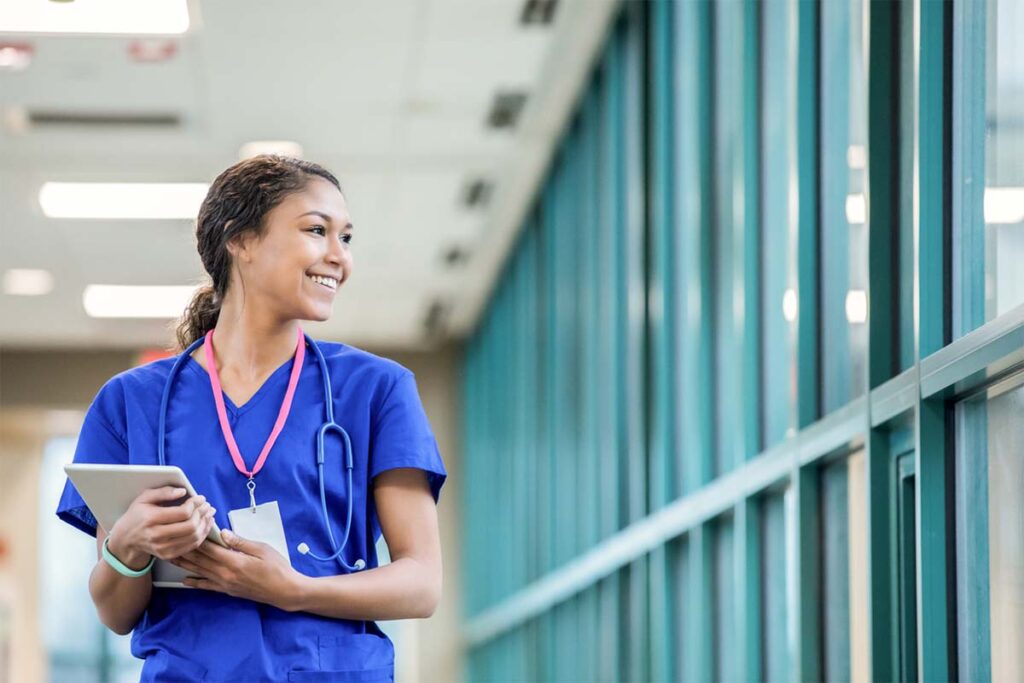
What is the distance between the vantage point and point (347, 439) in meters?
1.99

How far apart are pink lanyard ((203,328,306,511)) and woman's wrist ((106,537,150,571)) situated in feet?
0.44

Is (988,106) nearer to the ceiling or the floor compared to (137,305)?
nearer to the floor

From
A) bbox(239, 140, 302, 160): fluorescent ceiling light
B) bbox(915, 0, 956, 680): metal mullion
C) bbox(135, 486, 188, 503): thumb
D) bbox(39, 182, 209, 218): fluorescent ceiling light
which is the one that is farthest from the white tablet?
bbox(39, 182, 209, 218): fluorescent ceiling light

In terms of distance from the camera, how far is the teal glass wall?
308 centimetres

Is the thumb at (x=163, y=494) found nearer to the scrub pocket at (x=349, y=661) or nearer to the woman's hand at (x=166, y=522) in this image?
the woman's hand at (x=166, y=522)

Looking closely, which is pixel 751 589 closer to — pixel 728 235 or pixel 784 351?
pixel 784 351

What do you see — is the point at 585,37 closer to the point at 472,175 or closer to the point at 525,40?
the point at 525,40

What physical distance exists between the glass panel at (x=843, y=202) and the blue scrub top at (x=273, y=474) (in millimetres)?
1823

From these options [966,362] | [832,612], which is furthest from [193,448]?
[832,612]

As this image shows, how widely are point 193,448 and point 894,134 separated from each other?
2040 mm

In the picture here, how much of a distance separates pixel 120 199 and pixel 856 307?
22.7 feet

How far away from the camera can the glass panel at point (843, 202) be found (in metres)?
3.78

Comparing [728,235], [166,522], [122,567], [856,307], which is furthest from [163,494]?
[728,235]

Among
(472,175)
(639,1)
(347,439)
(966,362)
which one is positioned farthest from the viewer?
(472,175)
